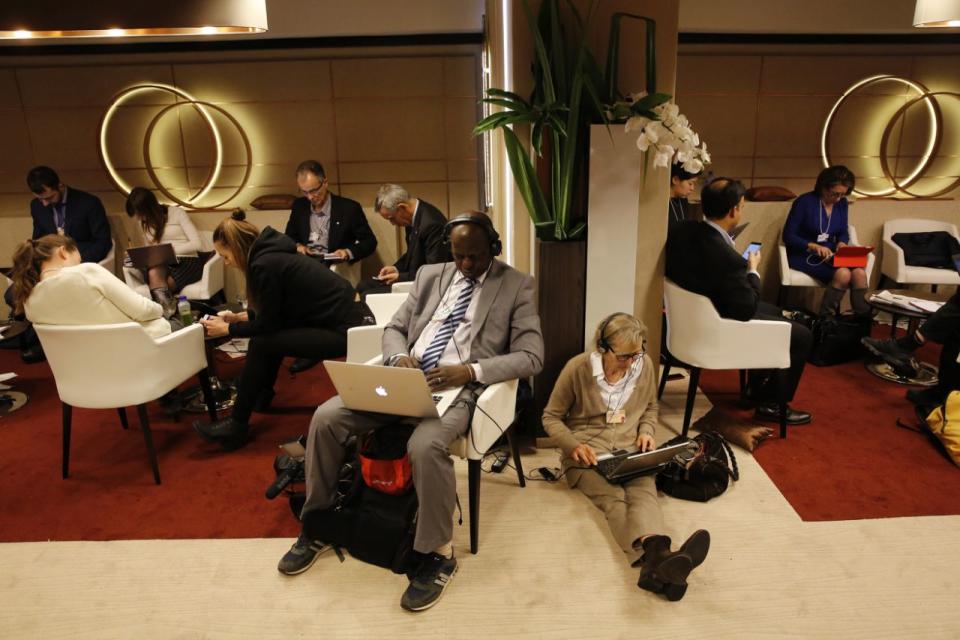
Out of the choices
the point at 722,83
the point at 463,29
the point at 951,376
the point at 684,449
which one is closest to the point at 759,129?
the point at 722,83

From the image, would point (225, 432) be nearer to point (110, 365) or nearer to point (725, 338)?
point (110, 365)

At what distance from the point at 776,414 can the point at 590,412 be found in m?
1.42

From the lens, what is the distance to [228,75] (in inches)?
238

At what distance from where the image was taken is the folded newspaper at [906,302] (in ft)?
12.0

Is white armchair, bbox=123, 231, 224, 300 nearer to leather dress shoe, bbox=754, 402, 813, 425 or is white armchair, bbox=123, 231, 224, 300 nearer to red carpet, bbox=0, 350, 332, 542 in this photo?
red carpet, bbox=0, 350, 332, 542

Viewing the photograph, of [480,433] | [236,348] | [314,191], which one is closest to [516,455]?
[480,433]

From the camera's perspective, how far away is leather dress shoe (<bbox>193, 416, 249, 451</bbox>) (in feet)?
10.7

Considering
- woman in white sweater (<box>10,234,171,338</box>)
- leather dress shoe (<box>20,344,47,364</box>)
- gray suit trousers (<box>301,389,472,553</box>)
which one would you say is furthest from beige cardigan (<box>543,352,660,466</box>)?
leather dress shoe (<box>20,344,47,364</box>)

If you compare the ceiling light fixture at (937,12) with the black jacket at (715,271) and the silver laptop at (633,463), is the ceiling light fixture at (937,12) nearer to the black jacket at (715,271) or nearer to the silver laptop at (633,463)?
the black jacket at (715,271)

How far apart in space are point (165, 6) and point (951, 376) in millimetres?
5160

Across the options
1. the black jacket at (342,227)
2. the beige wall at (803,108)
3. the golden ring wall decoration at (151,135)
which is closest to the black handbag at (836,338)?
the beige wall at (803,108)

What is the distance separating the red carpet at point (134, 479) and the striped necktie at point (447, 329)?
925 millimetres

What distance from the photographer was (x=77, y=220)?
16.7 ft

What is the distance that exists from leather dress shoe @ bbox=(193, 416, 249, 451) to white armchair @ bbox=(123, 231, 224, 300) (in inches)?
74.7
